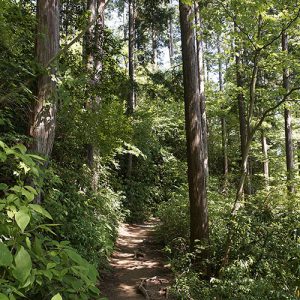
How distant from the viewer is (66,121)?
683cm

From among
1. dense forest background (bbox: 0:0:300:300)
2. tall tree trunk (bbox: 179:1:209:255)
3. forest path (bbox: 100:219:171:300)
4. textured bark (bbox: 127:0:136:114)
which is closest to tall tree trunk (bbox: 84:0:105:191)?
dense forest background (bbox: 0:0:300:300)

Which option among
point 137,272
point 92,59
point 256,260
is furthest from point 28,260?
point 92,59

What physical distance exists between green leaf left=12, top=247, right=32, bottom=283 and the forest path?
528cm

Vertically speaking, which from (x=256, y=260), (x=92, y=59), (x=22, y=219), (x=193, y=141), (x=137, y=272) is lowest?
(x=137, y=272)

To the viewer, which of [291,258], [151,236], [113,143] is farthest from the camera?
[151,236]

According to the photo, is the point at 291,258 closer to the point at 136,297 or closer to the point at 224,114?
the point at 136,297

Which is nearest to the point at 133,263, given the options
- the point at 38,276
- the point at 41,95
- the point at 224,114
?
the point at 41,95

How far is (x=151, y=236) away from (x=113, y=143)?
12.6 ft

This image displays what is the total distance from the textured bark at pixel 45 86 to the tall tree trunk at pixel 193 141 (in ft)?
9.76

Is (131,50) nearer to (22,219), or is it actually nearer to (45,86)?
(45,86)

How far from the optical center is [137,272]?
7609 millimetres

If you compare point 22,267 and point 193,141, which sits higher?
point 193,141

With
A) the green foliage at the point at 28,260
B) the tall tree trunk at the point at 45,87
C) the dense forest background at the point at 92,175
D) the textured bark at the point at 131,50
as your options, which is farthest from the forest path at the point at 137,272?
the textured bark at the point at 131,50

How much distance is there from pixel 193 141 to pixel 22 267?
19.5 ft
